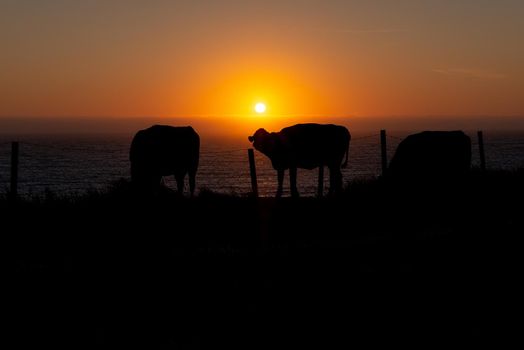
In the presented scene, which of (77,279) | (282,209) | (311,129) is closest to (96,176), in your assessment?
(311,129)

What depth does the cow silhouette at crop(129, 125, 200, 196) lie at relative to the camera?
66.9ft

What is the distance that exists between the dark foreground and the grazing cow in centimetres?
71

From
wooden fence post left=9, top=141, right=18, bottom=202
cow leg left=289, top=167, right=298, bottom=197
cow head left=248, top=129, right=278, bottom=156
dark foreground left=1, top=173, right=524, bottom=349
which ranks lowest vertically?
dark foreground left=1, top=173, right=524, bottom=349

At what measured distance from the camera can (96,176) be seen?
8188 centimetres

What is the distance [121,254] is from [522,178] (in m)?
13.2

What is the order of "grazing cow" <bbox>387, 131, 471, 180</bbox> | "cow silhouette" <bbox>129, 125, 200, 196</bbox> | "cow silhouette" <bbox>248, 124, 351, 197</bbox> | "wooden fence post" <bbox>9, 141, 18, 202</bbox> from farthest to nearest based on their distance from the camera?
1. "cow silhouette" <bbox>248, 124, 351, 197</bbox>
2. "cow silhouette" <bbox>129, 125, 200, 196</bbox>
3. "grazing cow" <bbox>387, 131, 471, 180</bbox>
4. "wooden fence post" <bbox>9, 141, 18, 202</bbox>

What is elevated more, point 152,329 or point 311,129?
point 311,129

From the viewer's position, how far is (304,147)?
22.8 metres

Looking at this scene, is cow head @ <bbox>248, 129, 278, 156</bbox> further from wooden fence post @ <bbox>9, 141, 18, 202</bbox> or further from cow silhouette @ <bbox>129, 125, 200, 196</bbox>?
wooden fence post @ <bbox>9, 141, 18, 202</bbox>

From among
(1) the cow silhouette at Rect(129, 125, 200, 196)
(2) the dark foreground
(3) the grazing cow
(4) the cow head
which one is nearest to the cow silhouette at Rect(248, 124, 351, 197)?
(4) the cow head

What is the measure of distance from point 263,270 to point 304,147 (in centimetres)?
1191

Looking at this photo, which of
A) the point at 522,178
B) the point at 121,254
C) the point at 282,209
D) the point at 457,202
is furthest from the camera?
the point at 522,178

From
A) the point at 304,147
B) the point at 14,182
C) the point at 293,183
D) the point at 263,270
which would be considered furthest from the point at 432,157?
the point at 14,182

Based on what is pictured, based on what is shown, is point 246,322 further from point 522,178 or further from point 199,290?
point 522,178
